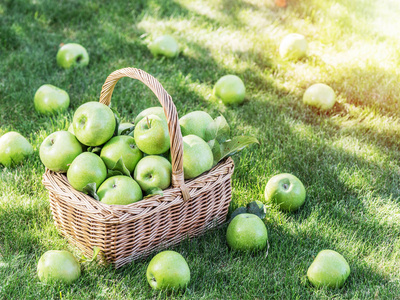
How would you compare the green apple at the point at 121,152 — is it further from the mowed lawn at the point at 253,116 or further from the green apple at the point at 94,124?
the mowed lawn at the point at 253,116

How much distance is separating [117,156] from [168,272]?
27.3 inches

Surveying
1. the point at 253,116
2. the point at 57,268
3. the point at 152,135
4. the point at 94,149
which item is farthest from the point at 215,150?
the point at 253,116

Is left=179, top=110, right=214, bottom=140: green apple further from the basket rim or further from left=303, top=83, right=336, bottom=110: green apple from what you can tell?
left=303, top=83, right=336, bottom=110: green apple

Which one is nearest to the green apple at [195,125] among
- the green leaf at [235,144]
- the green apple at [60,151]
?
the green leaf at [235,144]

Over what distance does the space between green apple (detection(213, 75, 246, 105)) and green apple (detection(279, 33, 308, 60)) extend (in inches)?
38.0

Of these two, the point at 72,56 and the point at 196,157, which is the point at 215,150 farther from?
the point at 72,56

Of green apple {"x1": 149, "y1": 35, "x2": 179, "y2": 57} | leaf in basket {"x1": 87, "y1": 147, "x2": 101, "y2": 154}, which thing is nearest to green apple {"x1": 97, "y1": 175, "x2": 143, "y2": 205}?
leaf in basket {"x1": 87, "y1": 147, "x2": 101, "y2": 154}

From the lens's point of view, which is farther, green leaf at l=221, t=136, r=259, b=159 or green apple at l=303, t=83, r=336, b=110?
green apple at l=303, t=83, r=336, b=110

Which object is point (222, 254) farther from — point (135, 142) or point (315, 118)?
point (315, 118)

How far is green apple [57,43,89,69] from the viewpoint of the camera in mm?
4355

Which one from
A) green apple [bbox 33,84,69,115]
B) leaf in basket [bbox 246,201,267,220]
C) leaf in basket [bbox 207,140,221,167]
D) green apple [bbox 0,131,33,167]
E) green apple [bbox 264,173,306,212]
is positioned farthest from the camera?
green apple [bbox 33,84,69,115]

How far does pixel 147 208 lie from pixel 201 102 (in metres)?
2.00

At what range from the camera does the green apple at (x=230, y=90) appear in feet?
12.9

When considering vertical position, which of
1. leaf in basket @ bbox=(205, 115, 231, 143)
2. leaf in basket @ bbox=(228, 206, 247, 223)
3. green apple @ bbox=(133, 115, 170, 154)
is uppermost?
green apple @ bbox=(133, 115, 170, 154)
